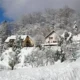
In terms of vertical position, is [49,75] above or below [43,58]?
below

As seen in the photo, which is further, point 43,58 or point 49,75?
point 43,58

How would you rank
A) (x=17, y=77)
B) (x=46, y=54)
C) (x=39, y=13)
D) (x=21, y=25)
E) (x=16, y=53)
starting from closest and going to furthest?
(x=17, y=77) → (x=16, y=53) → (x=46, y=54) → (x=21, y=25) → (x=39, y=13)

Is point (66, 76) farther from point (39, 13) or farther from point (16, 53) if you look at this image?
point (39, 13)

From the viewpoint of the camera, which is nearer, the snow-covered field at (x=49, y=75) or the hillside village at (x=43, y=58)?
the snow-covered field at (x=49, y=75)

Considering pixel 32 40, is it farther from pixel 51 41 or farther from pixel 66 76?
pixel 66 76

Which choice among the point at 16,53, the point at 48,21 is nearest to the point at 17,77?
the point at 16,53

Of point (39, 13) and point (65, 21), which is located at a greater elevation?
point (39, 13)

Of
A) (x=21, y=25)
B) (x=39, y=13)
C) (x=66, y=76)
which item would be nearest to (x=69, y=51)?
(x=66, y=76)

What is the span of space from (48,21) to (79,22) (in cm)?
1877

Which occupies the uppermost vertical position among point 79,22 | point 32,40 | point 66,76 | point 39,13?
point 39,13

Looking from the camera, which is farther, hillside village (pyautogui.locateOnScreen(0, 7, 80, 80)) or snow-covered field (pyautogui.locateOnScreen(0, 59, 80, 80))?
hillside village (pyautogui.locateOnScreen(0, 7, 80, 80))

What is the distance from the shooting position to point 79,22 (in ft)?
351

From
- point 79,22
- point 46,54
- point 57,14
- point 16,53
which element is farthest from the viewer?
point 57,14

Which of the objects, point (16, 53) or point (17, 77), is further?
point (16, 53)
